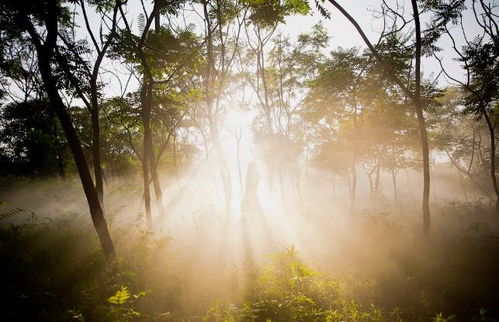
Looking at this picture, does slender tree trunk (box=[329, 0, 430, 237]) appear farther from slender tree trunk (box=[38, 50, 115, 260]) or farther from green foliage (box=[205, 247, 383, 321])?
slender tree trunk (box=[38, 50, 115, 260])

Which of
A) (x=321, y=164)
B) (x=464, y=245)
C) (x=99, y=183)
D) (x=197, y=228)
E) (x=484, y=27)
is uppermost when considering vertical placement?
(x=484, y=27)

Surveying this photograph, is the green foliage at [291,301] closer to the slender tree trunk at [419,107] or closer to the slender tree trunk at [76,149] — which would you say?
the slender tree trunk at [76,149]

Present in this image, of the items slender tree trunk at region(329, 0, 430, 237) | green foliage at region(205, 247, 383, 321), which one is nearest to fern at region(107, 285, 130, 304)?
green foliage at region(205, 247, 383, 321)

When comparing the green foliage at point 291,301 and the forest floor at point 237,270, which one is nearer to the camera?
the green foliage at point 291,301

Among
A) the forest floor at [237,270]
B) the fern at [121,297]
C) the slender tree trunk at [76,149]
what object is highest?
the slender tree trunk at [76,149]

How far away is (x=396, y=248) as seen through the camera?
12445 mm

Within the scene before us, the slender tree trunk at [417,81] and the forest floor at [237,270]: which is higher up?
the slender tree trunk at [417,81]

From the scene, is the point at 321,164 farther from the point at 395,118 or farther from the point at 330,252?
the point at 330,252

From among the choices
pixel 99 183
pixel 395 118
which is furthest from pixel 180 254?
pixel 395 118

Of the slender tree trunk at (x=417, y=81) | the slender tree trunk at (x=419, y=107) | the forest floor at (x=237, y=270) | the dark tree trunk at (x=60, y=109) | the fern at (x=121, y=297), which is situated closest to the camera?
the fern at (x=121, y=297)


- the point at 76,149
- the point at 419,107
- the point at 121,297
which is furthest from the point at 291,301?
the point at 419,107

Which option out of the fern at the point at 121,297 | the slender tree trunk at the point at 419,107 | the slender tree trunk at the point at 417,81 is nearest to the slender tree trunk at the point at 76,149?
the fern at the point at 121,297

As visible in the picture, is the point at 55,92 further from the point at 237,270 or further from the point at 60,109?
the point at 237,270

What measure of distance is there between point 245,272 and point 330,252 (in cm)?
629
